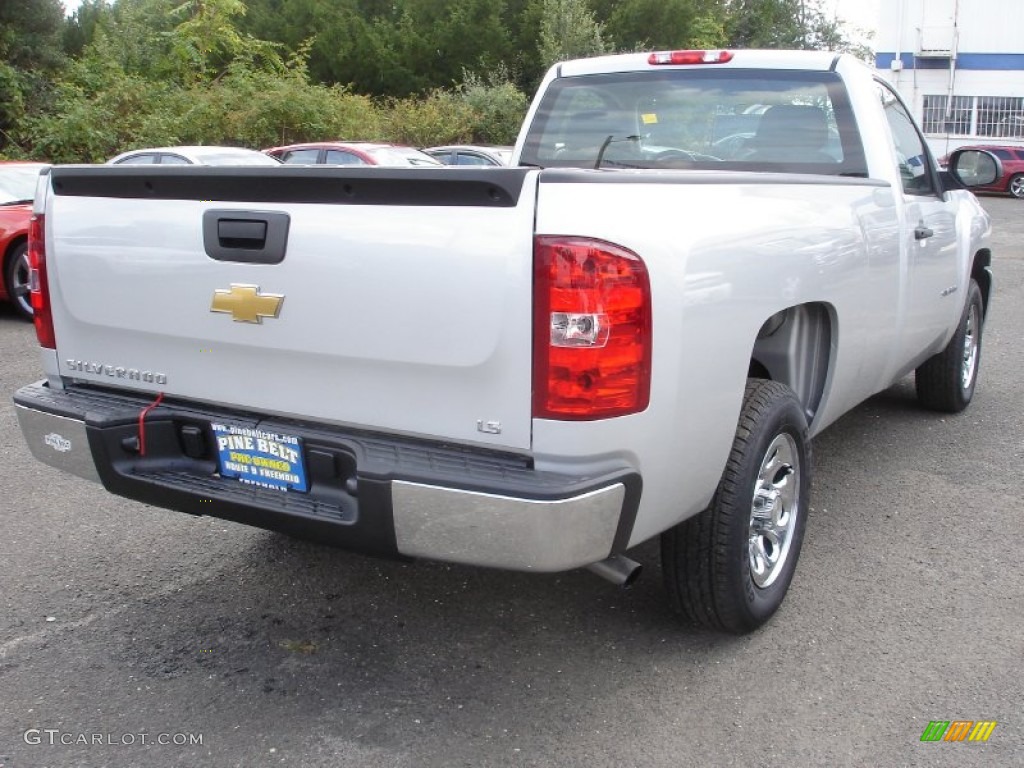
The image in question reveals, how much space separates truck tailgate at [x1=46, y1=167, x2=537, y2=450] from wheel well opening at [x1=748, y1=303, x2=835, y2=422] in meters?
1.22

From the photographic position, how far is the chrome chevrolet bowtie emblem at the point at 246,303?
A: 2.85 meters

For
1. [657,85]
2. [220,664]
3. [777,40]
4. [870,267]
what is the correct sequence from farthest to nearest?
[777,40]
[657,85]
[870,267]
[220,664]

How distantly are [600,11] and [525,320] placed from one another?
1642 inches

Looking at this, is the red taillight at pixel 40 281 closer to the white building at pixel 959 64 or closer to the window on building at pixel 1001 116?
the white building at pixel 959 64

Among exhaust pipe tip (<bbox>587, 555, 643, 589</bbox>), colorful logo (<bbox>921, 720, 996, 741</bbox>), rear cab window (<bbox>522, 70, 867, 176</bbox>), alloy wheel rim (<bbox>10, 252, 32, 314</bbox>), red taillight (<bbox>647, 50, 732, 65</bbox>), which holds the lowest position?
colorful logo (<bbox>921, 720, 996, 741</bbox>)

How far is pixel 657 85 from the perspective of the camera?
486 centimetres

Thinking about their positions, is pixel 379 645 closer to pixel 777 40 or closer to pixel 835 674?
pixel 835 674

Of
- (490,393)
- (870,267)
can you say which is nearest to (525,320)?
(490,393)

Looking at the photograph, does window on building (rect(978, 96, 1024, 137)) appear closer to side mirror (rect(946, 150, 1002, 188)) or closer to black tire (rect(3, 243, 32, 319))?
side mirror (rect(946, 150, 1002, 188))

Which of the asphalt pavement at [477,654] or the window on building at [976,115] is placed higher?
the window on building at [976,115]

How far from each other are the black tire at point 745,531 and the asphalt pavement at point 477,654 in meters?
0.16

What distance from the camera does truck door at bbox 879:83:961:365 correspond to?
14.5ft

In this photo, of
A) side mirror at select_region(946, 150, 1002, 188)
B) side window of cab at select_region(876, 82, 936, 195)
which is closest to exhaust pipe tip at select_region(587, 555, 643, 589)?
side window of cab at select_region(876, 82, 936, 195)

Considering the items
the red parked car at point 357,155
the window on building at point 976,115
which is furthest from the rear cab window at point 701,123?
the window on building at point 976,115
